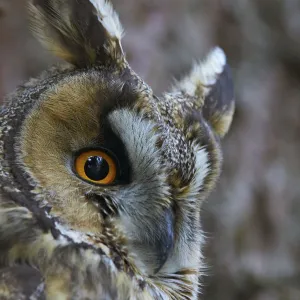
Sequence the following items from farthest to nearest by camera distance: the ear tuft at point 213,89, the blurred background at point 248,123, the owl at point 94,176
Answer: the blurred background at point 248,123
the ear tuft at point 213,89
the owl at point 94,176

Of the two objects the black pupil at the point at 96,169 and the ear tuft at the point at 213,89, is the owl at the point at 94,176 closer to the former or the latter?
the black pupil at the point at 96,169

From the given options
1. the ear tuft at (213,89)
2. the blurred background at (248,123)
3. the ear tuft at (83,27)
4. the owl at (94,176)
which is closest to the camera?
the owl at (94,176)

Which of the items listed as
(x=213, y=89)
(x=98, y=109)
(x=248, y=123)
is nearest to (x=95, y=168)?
(x=98, y=109)

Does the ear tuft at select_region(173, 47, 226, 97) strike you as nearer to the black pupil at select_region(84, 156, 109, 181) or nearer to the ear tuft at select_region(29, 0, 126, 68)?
the ear tuft at select_region(29, 0, 126, 68)

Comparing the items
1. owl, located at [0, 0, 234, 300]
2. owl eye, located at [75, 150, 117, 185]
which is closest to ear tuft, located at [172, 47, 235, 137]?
owl, located at [0, 0, 234, 300]

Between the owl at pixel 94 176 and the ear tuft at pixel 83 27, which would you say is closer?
the owl at pixel 94 176

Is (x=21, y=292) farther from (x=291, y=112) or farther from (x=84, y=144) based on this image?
(x=291, y=112)

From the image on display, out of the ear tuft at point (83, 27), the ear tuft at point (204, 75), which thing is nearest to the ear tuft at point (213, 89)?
the ear tuft at point (204, 75)
